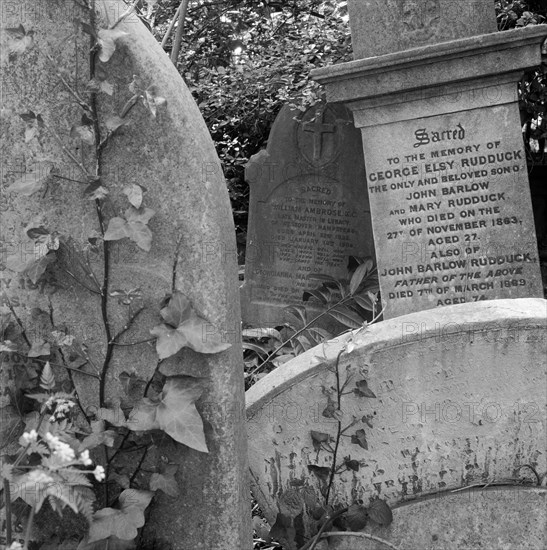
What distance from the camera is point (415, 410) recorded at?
5.94 feet

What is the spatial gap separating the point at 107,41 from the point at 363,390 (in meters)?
0.95

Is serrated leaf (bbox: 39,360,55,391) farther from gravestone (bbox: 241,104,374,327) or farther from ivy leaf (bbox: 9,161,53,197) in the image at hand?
gravestone (bbox: 241,104,374,327)

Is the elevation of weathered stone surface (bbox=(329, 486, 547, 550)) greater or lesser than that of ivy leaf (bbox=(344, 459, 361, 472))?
lesser

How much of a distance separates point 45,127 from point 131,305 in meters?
0.41

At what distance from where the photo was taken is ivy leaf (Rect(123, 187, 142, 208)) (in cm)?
152

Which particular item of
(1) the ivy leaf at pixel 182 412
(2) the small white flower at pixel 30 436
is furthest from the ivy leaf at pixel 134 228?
(2) the small white flower at pixel 30 436

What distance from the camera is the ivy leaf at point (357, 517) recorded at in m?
1.84

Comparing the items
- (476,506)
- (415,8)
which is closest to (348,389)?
(476,506)

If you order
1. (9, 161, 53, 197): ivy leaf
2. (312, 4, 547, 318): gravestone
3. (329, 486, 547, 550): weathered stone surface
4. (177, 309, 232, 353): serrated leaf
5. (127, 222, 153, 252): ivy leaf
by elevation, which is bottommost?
(329, 486, 547, 550): weathered stone surface

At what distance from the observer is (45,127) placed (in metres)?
1.60

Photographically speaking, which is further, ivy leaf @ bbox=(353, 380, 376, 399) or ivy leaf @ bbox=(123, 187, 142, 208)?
ivy leaf @ bbox=(353, 380, 376, 399)

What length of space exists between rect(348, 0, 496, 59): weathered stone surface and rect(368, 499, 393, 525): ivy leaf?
9.25ft

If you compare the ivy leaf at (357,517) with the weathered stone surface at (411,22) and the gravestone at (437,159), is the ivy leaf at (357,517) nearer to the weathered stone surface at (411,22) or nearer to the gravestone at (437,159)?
the gravestone at (437,159)

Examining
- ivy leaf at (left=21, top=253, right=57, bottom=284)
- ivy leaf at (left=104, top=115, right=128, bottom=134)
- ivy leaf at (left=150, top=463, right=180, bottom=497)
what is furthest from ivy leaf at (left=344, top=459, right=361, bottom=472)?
ivy leaf at (left=104, top=115, right=128, bottom=134)
